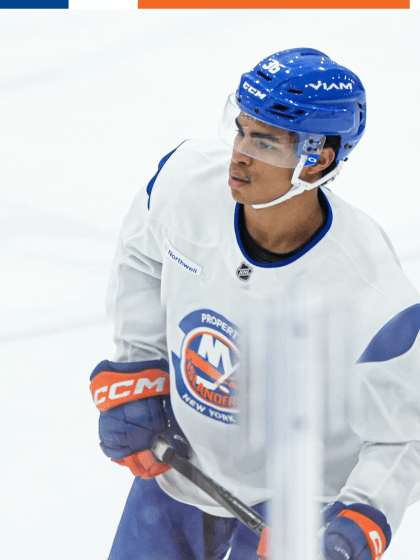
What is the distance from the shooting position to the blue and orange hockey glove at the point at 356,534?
1.29 metres

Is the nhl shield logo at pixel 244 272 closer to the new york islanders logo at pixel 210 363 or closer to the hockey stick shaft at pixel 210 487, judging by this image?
the new york islanders logo at pixel 210 363

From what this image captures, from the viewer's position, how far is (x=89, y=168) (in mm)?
2498

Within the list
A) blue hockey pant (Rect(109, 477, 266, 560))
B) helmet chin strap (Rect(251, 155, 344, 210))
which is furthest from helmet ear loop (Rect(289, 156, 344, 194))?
blue hockey pant (Rect(109, 477, 266, 560))

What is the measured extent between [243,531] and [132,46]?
1567mm

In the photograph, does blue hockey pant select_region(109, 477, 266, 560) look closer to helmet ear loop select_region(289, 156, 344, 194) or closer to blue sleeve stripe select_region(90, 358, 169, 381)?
blue sleeve stripe select_region(90, 358, 169, 381)

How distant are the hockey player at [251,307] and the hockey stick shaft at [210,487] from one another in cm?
2

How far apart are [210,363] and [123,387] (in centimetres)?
22

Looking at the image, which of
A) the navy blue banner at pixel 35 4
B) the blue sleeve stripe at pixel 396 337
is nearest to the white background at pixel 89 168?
the navy blue banner at pixel 35 4

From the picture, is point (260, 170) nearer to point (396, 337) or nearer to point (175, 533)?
point (396, 337)

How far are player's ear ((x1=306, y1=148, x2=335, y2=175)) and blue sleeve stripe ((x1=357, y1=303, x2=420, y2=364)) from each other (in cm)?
24

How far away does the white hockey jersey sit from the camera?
1.29 meters

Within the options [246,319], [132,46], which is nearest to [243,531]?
[246,319]

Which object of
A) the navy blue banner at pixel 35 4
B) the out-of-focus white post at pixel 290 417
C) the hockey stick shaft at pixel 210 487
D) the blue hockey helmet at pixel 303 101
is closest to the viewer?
the blue hockey helmet at pixel 303 101

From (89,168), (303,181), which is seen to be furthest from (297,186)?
(89,168)
